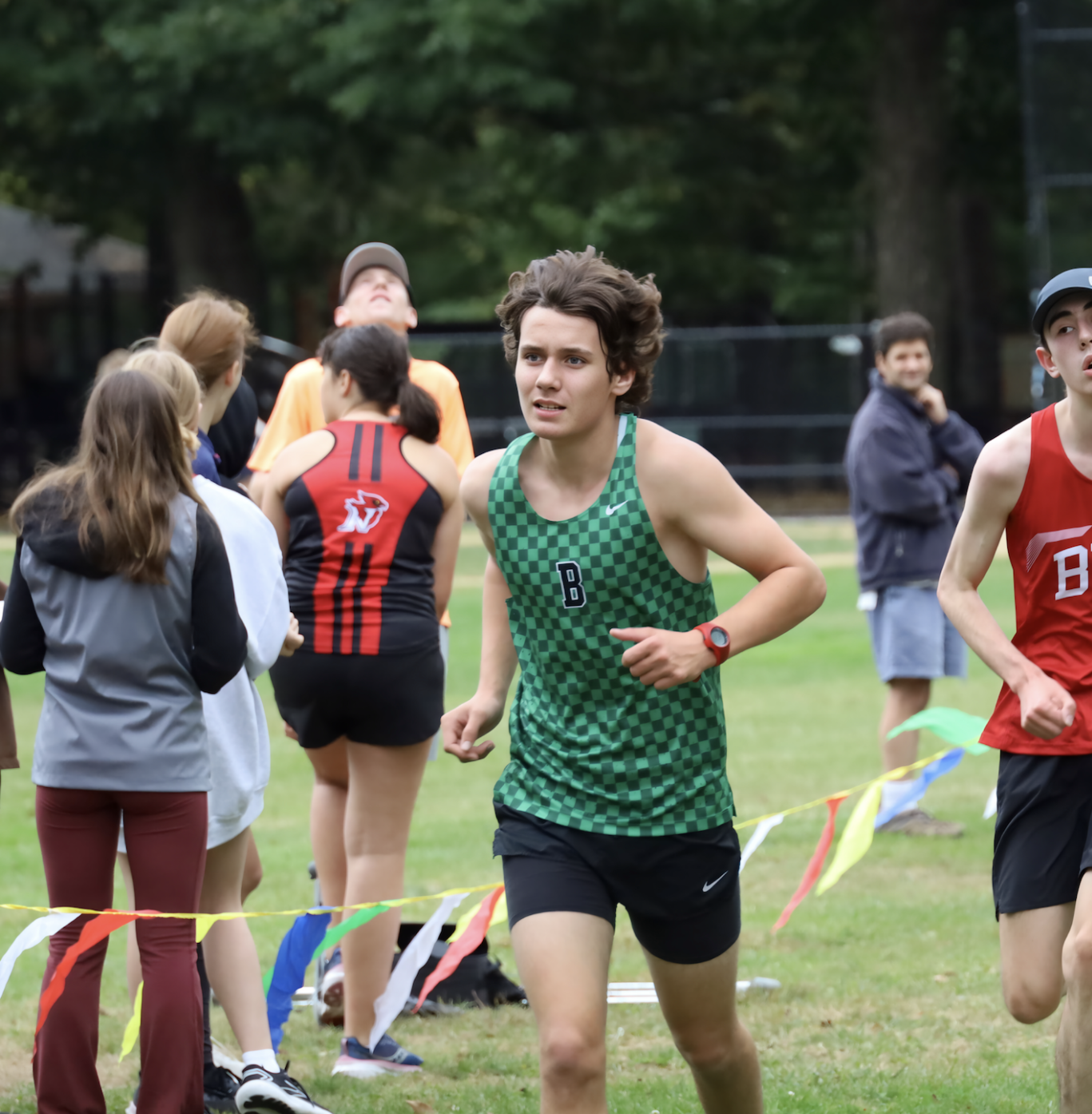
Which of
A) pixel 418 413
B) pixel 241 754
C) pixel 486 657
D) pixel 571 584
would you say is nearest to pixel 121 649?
pixel 241 754

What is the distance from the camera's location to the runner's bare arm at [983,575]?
4.18m

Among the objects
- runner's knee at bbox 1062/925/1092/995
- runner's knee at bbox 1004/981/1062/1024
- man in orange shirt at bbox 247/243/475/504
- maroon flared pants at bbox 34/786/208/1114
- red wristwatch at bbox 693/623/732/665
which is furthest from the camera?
man in orange shirt at bbox 247/243/475/504

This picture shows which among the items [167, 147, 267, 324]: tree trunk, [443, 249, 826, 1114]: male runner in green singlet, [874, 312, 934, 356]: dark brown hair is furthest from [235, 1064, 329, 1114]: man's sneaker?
[167, 147, 267, 324]: tree trunk

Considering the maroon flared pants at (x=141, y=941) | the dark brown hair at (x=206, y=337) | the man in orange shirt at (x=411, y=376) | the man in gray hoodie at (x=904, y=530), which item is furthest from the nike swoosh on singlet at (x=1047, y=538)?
the man in gray hoodie at (x=904, y=530)

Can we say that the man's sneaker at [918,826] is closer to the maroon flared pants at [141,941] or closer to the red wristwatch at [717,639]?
the maroon flared pants at [141,941]

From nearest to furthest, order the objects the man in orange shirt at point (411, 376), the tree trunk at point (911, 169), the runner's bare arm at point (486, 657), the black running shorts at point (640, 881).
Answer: the black running shorts at point (640, 881)
the runner's bare arm at point (486, 657)
the man in orange shirt at point (411, 376)
the tree trunk at point (911, 169)

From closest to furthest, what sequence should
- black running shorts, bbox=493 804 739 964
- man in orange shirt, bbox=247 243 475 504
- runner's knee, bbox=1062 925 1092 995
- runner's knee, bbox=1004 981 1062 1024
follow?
→ black running shorts, bbox=493 804 739 964 → runner's knee, bbox=1062 925 1092 995 → runner's knee, bbox=1004 981 1062 1024 → man in orange shirt, bbox=247 243 475 504

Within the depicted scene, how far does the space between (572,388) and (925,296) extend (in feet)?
84.1

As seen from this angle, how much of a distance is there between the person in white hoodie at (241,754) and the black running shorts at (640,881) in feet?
3.53

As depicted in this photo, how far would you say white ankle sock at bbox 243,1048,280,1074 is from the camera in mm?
4930

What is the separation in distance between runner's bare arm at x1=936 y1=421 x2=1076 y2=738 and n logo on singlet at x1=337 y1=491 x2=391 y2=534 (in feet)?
6.02

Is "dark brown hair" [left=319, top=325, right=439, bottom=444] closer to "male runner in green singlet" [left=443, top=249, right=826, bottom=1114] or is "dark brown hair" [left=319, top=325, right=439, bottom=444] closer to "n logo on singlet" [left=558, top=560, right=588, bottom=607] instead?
"male runner in green singlet" [left=443, top=249, right=826, bottom=1114]

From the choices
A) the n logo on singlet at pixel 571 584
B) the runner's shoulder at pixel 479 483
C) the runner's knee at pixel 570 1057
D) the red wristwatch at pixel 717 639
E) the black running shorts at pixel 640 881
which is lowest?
the runner's knee at pixel 570 1057

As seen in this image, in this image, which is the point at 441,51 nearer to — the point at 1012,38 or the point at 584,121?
the point at 584,121
